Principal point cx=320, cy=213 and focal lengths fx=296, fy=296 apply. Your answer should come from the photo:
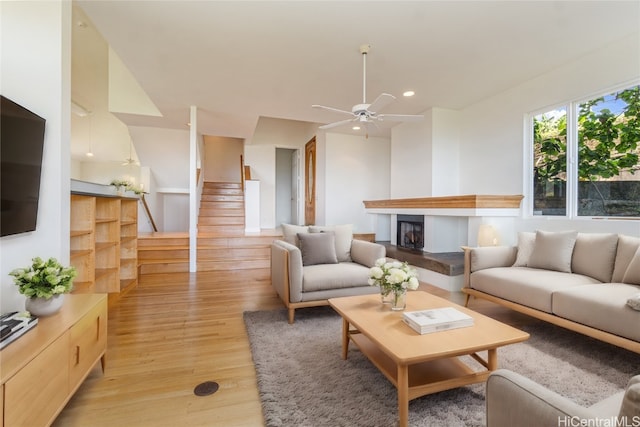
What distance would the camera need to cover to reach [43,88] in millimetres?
1880

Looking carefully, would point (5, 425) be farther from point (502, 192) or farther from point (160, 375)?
point (502, 192)

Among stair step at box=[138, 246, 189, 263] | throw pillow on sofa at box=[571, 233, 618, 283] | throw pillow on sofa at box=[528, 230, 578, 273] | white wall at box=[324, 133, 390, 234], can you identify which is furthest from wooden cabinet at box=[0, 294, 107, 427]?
white wall at box=[324, 133, 390, 234]

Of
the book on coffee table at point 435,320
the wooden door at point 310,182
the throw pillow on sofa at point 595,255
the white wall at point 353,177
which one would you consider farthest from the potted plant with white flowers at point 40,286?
the wooden door at point 310,182

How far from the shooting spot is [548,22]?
2.64 metres

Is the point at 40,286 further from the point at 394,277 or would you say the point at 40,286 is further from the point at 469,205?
the point at 469,205

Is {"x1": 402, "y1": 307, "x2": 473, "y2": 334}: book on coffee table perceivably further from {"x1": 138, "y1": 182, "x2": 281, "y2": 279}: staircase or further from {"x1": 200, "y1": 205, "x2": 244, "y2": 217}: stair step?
{"x1": 200, "y1": 205, "x2": 244, "y2": 217}: stair step

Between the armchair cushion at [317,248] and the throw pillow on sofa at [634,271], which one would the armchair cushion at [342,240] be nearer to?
the armchair cushion at [317,248]

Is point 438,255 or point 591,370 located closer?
point 591,370

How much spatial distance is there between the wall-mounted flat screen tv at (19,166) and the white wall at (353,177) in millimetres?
5103

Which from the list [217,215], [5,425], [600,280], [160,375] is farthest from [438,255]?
[217,215]

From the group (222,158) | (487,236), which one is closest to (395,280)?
(487,236)

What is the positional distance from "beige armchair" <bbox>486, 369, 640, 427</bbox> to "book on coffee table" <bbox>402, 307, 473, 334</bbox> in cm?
68

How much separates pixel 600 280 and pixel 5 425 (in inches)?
151

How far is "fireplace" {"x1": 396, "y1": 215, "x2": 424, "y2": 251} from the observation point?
202 inches
